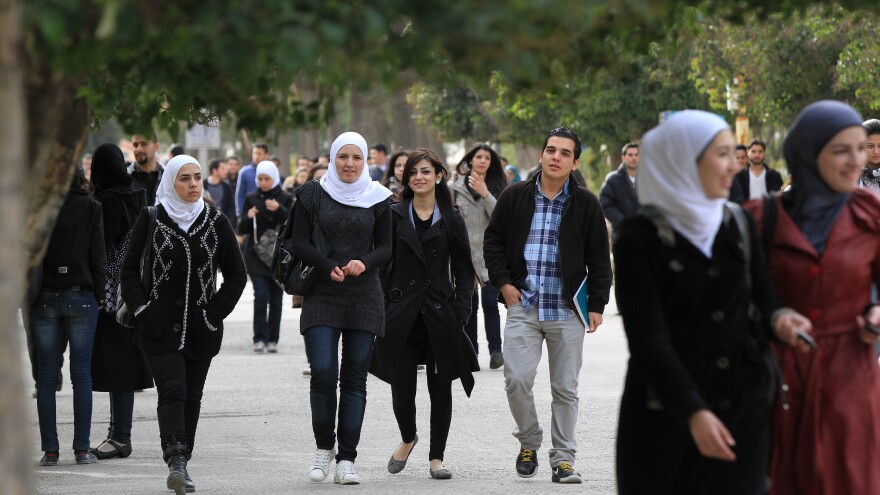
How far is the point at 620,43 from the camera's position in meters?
5.13

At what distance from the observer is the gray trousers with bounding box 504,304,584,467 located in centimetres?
839

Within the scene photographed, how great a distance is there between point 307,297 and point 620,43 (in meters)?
3.75

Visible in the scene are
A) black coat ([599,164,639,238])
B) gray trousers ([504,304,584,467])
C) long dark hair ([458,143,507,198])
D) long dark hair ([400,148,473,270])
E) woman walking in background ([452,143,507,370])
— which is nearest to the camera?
gray trousers ([504,304,584,467])

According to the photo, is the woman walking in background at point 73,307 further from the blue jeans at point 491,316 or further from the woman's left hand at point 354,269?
the blue jeans at point 491,316

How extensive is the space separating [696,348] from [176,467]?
3775mm

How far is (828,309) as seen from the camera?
17.3 feet

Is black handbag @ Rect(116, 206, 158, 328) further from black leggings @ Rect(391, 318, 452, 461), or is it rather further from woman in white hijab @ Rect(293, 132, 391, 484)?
black leggings @ Rect(391, 318, 452, 461)

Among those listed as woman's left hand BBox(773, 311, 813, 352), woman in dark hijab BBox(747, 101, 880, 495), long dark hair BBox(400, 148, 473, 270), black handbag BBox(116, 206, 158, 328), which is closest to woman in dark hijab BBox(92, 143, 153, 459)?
black handbag BBox(116, 206, 158, 328)

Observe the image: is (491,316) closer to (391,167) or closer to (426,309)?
(391,167)

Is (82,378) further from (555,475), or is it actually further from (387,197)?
(555,475)

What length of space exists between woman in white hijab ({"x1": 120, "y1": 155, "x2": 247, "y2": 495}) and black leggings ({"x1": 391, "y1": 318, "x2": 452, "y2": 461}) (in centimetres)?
105

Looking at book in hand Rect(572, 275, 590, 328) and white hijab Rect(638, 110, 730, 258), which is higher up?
white hijab Rect(638, 110, 730, 258)

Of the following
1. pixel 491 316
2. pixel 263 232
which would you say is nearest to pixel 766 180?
pixel 491 316

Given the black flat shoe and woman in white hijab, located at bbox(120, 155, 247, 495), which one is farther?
the black flat shoe
